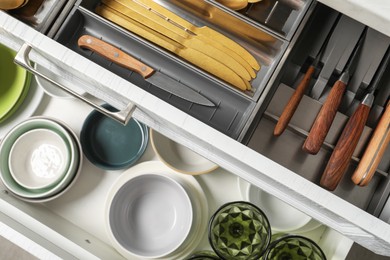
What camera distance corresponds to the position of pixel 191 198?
3.11 feet

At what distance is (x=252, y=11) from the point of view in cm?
75

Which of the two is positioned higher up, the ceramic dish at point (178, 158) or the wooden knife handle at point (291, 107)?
the wooden knife handle at point (291, 107)

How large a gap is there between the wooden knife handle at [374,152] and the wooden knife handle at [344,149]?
20 mm

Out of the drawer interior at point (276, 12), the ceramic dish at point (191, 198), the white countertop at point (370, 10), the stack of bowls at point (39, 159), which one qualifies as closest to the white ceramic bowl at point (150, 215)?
the ceramic dish at point (191, 198)

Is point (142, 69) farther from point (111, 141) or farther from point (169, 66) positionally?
point (111, 141)

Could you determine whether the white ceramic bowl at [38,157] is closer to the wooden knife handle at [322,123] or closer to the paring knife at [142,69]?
the paring knife at [142,69]

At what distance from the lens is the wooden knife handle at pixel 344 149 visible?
26.3 inches

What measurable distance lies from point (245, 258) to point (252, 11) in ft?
1.47

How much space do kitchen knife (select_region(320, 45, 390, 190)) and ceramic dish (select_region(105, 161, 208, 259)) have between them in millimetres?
326

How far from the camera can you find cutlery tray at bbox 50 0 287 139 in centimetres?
71

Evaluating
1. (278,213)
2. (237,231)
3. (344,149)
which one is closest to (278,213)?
(278,213)

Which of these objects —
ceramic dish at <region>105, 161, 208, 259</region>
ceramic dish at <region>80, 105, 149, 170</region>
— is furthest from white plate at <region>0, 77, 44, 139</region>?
ceramic dish at <region>105, 161, 208, 259</region>

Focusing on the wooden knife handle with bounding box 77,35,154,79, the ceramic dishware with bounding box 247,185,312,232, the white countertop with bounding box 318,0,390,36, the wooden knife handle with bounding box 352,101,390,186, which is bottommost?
the ceramic dishware with bounding box 247,185,312,232

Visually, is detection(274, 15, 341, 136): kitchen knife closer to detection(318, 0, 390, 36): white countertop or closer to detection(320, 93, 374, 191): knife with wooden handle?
detection(320, 93, 374, 191): knife with wooden handle
